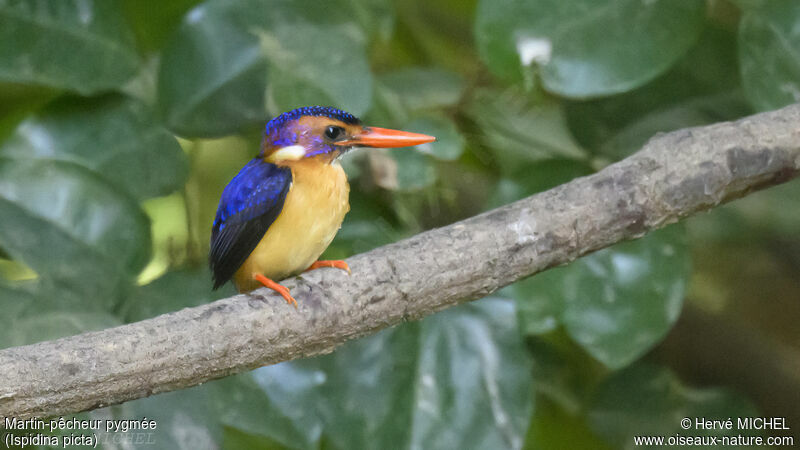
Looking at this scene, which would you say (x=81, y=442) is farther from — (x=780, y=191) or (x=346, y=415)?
(x=780, y=191)

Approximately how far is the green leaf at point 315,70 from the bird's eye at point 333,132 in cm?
26

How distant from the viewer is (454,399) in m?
1.61

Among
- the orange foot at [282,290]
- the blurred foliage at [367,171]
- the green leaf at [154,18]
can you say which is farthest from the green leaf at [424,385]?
the green leaf at [154,18]

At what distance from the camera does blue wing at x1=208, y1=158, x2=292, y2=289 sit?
130cm

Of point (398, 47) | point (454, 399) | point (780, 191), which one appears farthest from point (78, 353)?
point (780, 191)

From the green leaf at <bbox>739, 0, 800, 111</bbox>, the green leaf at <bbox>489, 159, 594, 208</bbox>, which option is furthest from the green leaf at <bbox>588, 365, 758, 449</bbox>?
the green leaf at <bbox>739, 0, 800, 111</bbox>

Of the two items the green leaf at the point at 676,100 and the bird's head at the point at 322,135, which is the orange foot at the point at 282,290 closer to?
the bird's head at the point at 322,135

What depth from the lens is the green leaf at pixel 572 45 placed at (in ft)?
5.16

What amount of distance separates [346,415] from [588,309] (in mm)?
527

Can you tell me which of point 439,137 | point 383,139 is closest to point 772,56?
point 439,137

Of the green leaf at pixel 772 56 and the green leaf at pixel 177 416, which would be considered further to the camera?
the green leaf at pixel 772 56

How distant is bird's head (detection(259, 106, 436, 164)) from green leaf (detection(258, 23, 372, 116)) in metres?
0.25

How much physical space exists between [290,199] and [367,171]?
527mm

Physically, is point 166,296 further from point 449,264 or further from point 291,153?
point 449,264
